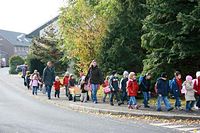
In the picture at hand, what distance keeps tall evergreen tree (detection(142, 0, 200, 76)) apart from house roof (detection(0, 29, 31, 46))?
109 meters

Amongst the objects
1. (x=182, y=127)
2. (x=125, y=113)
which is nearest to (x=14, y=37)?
(x=125, y=113)

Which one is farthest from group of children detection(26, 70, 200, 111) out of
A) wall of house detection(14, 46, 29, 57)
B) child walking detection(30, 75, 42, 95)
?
wall of house detection(14, 46, 29, 57)

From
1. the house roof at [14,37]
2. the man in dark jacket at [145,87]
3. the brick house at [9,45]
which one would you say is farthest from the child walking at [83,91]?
the house roof at [14,37]

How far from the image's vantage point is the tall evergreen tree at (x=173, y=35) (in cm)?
2086

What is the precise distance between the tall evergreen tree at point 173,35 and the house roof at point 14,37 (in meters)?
109

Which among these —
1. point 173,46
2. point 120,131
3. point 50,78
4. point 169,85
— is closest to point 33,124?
point 120,131

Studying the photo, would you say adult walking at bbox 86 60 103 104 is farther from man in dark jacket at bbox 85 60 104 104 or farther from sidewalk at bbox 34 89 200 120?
sidewalk at bbox 34 89 200 120

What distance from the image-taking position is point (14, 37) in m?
134

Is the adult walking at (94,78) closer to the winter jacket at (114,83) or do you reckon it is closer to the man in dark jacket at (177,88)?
the winter jacket at (114,83)

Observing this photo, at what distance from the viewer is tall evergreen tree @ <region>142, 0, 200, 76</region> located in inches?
821

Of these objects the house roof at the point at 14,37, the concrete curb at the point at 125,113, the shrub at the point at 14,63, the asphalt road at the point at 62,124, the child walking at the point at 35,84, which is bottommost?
the asphalt road at the point at 62,124

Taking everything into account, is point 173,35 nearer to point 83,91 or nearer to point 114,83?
point 114,83

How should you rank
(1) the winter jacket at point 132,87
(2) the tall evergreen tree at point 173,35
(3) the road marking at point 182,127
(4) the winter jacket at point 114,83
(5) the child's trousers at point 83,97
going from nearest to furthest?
(3) the road marking at point 182,127 < (1) the winter jacket at point 132,87 < (2) the tall evergreen tree at point 173,35 < (4) the winter jacket at point 114,83 < (5) the child's trousers at point 83,97

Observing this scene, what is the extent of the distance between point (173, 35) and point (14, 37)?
379ft
